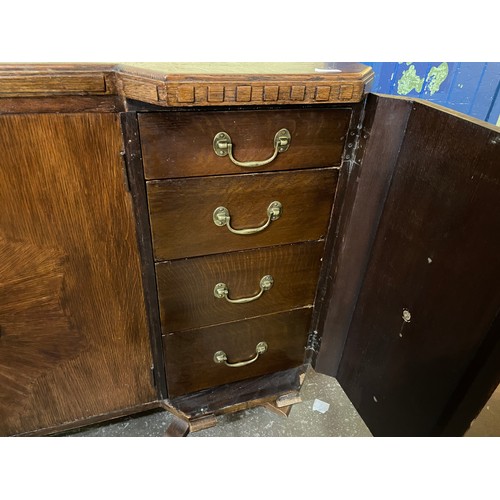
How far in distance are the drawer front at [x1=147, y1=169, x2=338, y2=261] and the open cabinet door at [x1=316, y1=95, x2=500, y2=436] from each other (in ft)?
0.29

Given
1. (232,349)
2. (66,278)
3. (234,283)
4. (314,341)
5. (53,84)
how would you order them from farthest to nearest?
(314,341) → (232,349) → (234,283) → (66,278) → (53,84)

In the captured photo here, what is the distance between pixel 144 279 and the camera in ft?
2.39

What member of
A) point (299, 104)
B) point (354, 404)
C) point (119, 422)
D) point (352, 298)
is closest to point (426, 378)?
point (352, 298)

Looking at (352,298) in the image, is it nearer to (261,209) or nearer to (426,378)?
(426,378)

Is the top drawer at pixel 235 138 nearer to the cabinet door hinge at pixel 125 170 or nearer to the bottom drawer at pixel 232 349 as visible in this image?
the cabinet door hinge at pixel 125 170

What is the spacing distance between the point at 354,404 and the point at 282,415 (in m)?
0.20

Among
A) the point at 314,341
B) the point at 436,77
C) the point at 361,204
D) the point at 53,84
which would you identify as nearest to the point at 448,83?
the point at 436,77

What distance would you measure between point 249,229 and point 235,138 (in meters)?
0.17

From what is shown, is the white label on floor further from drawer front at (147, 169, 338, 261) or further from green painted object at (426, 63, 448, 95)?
Result: green painted object at (426, 63, 448, 95)

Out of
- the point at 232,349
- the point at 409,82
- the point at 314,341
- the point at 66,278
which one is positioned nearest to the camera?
the point at 66,278

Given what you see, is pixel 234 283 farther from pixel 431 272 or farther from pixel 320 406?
pixel 320 406

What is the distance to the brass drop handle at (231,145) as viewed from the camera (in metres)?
0.61

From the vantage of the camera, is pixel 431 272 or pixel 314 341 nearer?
pixel 431 272

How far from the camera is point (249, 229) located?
72cm
